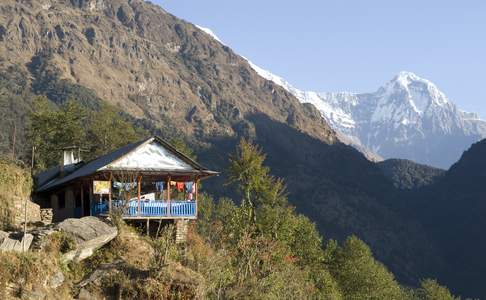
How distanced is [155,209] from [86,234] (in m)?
11.8

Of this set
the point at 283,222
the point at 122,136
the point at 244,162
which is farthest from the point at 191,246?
the point at 122,136

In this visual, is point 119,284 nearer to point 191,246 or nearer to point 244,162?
point 191,246

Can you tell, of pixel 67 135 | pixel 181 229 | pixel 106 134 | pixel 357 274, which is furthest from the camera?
pixel 106 134

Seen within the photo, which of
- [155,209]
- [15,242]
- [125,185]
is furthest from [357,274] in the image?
[15,242]

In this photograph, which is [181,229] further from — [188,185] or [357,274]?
[357,274]

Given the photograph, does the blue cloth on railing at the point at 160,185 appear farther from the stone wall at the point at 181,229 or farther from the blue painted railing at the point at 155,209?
the stone wall at the point at 181,229

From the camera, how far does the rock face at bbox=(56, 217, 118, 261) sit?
95.2ft

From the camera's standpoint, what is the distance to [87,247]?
2947 centimetres

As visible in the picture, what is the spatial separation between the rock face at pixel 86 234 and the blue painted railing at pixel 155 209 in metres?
8.21

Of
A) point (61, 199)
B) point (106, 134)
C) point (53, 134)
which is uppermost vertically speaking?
point (106, 134)

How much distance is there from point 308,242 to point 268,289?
4390cm

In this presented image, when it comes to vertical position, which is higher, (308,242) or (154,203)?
(154,203)

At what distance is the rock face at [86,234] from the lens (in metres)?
29.0

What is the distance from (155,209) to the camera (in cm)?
4156
